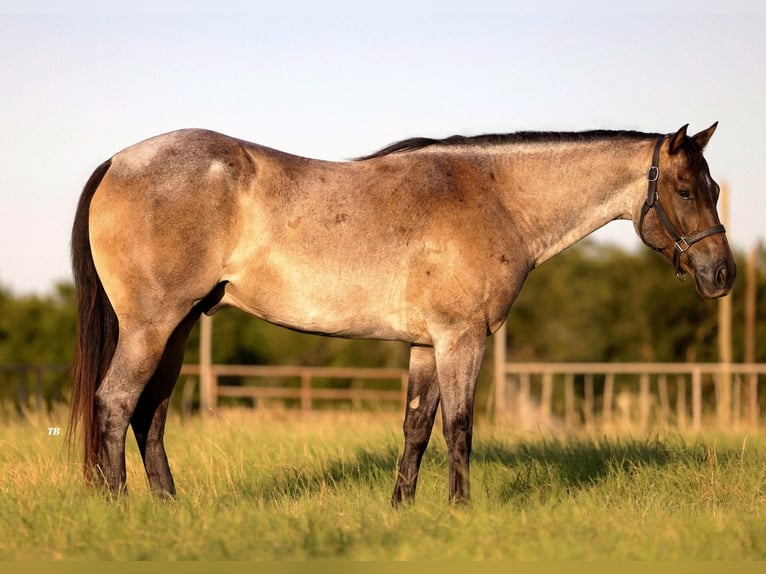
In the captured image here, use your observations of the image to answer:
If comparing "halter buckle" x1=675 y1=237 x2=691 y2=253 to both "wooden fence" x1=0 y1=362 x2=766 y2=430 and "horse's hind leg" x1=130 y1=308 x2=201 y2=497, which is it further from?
"wooden fence" x1=0 y1=362 x2=766 y2=430

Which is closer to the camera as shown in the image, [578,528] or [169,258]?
[578,528]

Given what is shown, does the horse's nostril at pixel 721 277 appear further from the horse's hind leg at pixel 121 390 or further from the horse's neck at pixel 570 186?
the horse's hind leg at pixel 121 390

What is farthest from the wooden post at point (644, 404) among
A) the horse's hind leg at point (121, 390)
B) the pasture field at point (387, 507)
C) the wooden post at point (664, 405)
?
the horse's hind leg at point (121, 390)

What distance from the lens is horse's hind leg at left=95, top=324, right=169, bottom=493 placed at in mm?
6180

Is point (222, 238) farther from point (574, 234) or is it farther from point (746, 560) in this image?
point (746, 560)

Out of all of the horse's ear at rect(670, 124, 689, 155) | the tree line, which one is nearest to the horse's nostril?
the horse's ear at rect(670, 124, 689, 155)

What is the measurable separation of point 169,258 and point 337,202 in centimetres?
116

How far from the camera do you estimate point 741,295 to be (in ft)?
115

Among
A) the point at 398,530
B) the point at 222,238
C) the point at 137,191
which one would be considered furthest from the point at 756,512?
the point at 137,191

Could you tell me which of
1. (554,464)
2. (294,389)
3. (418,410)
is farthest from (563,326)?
(418,410)

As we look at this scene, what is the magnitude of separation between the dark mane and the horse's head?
1.01 ft

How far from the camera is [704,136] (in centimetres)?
675

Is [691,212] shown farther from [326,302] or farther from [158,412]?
[158,412]

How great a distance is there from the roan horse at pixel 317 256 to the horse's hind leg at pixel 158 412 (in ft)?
0.05
